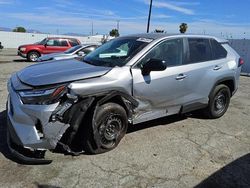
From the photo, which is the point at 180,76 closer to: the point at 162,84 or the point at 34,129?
the point at 162,84

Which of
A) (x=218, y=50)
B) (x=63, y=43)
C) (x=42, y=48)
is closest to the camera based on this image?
(x=218, y=50)

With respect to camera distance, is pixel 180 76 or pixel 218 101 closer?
pixel 180 76

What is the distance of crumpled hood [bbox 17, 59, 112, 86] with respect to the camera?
4.18 metres

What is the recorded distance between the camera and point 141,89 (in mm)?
4898

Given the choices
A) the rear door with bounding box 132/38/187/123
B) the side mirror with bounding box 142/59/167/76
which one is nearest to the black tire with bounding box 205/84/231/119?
the rear door with bounding box 132/38/187/123

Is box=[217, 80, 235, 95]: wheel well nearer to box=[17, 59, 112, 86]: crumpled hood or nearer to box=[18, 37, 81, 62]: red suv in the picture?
box=[17, 59, 112, 86]: crumpled hood

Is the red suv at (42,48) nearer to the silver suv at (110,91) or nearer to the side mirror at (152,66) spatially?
the silver suv at (110,91)

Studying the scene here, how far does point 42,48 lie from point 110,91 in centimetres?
1736

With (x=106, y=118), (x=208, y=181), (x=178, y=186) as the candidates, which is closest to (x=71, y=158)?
(x=106, y=118)

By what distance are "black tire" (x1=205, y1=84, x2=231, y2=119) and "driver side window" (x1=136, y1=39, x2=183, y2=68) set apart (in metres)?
1.29

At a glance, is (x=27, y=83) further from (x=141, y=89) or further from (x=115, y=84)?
(x=141, y=89)

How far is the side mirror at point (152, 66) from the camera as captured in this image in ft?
16.0

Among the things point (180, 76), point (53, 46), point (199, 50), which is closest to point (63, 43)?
point (53, 46)

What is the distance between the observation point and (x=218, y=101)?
6645mm
